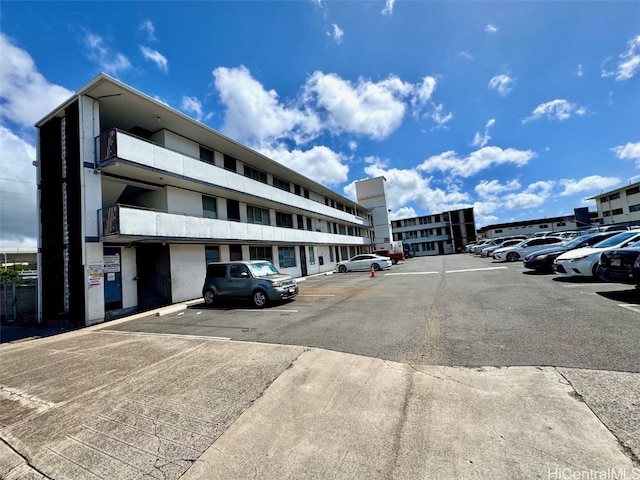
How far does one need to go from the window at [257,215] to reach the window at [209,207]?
10.2 feet

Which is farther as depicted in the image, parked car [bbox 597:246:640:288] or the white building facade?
the white building facade

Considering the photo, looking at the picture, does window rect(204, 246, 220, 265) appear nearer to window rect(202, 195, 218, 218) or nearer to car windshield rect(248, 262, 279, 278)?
window rect(202, 195, 218, 218)

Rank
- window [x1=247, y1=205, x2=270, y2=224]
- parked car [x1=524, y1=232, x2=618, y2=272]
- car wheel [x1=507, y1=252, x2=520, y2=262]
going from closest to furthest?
parked car [x1=524, y1=232, x2=618, y2=272], window [x1=247, y1=205, x2=270, y2=224], car wheel [x1=507, y1=252, x2=520, y2=262]

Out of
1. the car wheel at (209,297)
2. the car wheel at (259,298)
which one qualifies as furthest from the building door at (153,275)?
the car wheel at (259,298)

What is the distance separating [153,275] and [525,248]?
81.0 ft

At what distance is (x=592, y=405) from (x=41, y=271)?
61.3 feet

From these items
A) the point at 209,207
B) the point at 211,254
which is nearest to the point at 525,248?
the point at 211,254

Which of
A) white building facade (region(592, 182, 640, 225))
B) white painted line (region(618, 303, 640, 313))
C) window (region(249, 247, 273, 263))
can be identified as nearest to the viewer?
white painted line (region(618, 303, 640, 313))

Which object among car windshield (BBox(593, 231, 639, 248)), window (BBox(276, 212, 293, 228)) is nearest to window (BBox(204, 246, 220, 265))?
window (BBox(276, 212, 293, 228))

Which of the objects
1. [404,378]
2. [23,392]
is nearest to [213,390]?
[404,378]

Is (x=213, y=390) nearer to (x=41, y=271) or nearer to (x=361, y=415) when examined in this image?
(x=361, y=415)

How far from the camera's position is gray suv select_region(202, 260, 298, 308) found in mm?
10742

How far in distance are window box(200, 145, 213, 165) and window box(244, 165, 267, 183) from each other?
322cm

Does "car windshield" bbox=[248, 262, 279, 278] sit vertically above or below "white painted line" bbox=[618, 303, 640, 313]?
above
